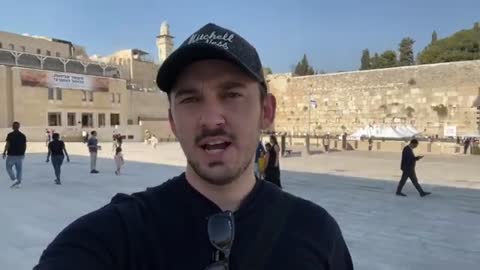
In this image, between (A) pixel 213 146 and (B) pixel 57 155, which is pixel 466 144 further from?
(A) pixel 213 146

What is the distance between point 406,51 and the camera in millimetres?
59438

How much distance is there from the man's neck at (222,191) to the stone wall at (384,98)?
112 feet

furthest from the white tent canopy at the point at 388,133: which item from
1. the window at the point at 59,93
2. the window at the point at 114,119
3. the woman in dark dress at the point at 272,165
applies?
the window at the point at 59,93

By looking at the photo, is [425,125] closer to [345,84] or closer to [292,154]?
[345,84]

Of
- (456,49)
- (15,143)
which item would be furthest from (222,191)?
(456,49)

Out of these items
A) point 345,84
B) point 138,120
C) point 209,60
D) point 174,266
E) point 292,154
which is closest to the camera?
point 174,266

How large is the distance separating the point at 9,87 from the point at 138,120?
13.2m

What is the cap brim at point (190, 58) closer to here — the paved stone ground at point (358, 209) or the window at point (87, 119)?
the paved stone ground at point (358, 209)

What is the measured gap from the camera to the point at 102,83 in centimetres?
4297

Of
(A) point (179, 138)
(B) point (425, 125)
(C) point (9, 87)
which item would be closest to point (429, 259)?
(A) point (179, 138)

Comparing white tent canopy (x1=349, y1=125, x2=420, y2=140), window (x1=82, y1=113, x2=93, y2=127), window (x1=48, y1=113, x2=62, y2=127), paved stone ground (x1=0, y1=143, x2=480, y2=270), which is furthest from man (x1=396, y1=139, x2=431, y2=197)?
window (x1=82, y1=113, x2=93, y2=127)

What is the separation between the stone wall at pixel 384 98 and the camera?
3231 centimetres

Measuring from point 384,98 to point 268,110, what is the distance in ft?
123

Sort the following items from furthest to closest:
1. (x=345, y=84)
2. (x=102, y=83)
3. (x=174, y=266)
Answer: (x=102, y=83) → (x=345, y=84) → (x=174, y=266)
